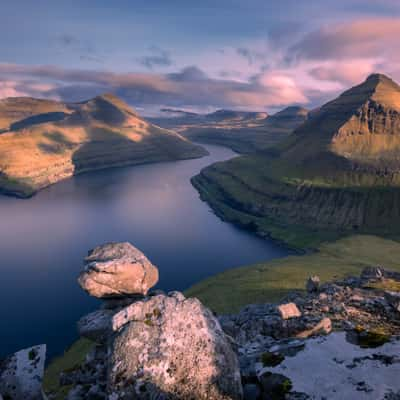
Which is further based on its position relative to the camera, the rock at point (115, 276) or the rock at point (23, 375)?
the rock at point (115, 276)

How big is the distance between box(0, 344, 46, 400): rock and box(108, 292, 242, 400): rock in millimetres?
6735

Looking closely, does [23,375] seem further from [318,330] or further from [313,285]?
[313,285]

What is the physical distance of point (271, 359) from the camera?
17375 mm

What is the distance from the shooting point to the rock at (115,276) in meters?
30.6

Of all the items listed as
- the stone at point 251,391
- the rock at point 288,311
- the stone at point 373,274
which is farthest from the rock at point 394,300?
the stone at point 373,274

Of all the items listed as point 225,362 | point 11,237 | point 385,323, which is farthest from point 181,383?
point 11,237

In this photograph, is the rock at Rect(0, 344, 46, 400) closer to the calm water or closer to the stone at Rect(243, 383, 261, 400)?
the stone at Rect(243, 383, 261, 400)

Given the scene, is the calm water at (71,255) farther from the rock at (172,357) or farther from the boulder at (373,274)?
the rock at (172,357)

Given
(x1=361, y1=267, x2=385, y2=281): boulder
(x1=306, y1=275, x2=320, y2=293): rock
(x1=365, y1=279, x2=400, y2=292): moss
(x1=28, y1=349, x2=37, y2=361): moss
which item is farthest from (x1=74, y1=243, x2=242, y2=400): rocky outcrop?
(x1=361, y1=267, x2=385, y2=281): boulder

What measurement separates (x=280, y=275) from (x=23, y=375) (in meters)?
72.1

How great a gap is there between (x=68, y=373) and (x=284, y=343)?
58.8ft

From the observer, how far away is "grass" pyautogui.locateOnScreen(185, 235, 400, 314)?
66.9 m

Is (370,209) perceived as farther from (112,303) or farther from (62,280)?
(112,303)

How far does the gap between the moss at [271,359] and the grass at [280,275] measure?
4383cm
